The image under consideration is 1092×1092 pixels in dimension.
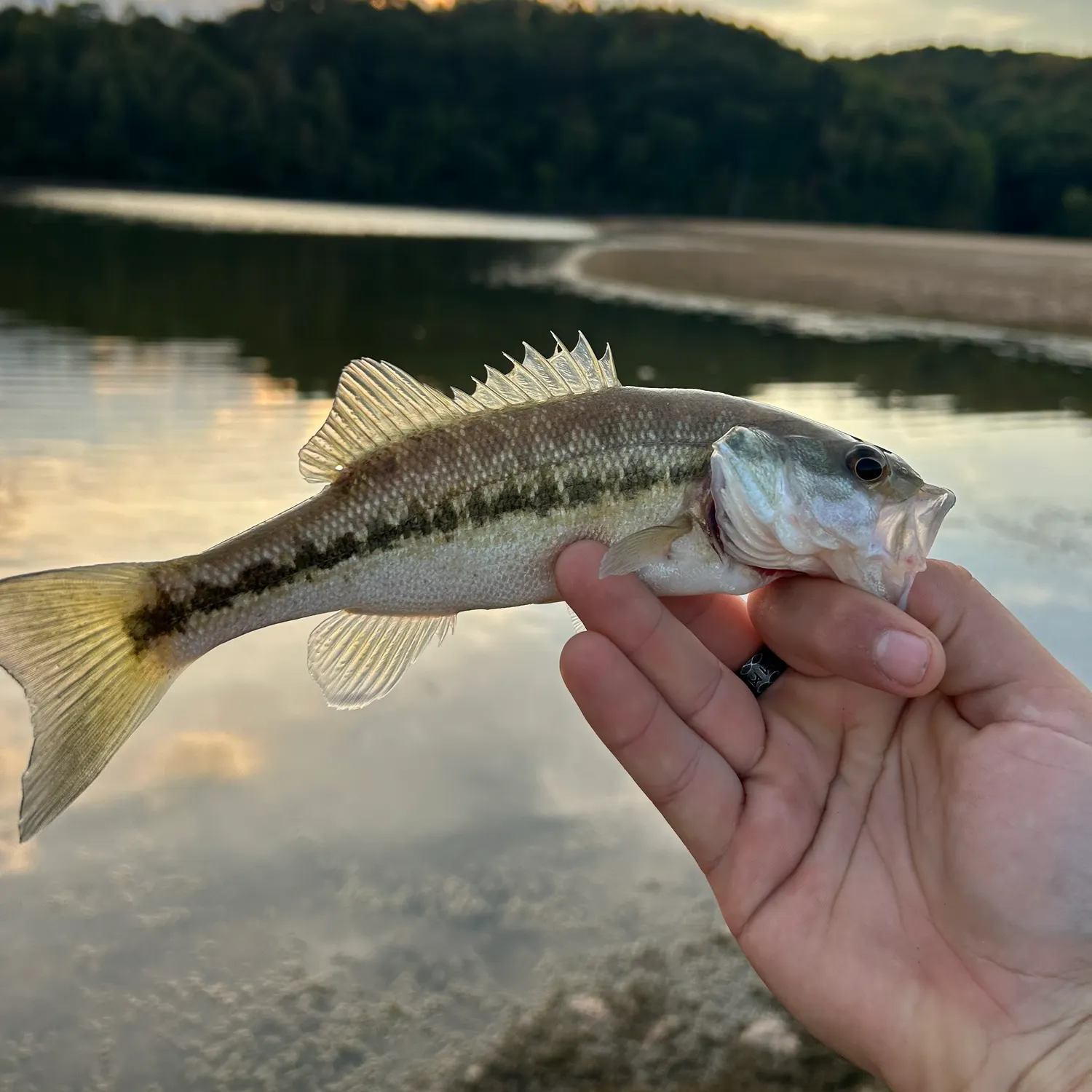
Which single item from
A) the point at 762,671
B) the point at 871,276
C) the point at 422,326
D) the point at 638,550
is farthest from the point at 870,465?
the point at 871,276

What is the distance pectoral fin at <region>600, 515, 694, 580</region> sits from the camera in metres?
2.79

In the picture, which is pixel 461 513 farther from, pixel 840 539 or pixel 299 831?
pixel 299 831

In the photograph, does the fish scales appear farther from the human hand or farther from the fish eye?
the fish eye

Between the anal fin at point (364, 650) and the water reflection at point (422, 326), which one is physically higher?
the anal fin at point (364, 650)

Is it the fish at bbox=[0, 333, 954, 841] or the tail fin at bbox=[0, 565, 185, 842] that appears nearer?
the tail fin at bbox=[0, 565, 185, 842]

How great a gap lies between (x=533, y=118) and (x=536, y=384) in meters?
110

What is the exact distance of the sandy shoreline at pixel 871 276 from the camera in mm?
26266

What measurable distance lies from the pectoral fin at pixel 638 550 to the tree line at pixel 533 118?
96051 mm

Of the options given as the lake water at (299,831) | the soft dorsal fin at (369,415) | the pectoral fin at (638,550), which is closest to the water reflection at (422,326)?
the lake water at (299,831)

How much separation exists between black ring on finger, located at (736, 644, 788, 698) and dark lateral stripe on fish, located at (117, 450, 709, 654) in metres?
0.75

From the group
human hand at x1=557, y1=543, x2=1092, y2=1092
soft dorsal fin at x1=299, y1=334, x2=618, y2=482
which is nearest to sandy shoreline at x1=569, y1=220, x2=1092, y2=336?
human hand at x1=557, y1=543, x2=1092, y2=1092

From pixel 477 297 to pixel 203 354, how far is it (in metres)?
10.2

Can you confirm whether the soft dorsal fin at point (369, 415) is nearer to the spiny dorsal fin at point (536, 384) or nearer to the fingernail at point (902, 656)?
the spiny dorsal fin at point (536, 384)

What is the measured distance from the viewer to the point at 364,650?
10.2 feet
